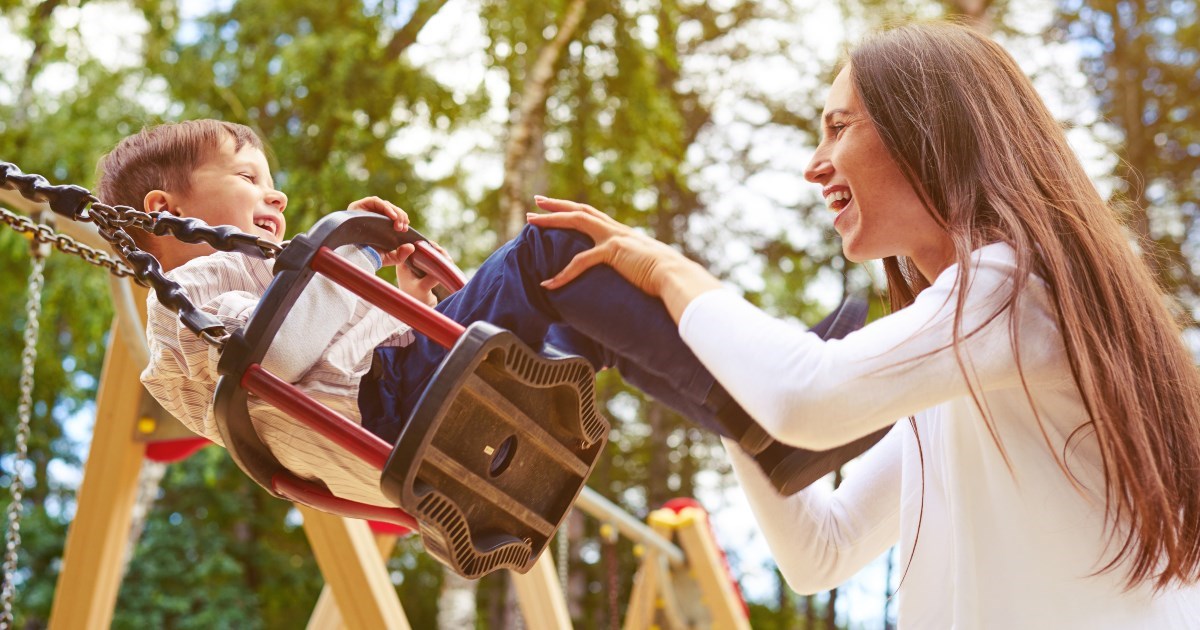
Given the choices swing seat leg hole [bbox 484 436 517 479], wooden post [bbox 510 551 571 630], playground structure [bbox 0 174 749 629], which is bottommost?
wooden post [bbox 510 551 571 630]

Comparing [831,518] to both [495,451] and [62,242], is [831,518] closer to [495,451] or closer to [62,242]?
[495,451]

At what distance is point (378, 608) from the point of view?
322 centimetres

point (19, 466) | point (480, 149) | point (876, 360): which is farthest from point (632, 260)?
point (480, 149)

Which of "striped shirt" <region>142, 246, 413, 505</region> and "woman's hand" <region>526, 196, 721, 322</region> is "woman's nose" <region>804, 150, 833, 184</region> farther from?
"striped shirt" <region>142, 246, 413, 505</region>

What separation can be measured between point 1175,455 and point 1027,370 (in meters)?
0.25

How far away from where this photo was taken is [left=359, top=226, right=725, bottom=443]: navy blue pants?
4.71ft

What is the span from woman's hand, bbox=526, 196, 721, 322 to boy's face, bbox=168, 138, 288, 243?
657mm

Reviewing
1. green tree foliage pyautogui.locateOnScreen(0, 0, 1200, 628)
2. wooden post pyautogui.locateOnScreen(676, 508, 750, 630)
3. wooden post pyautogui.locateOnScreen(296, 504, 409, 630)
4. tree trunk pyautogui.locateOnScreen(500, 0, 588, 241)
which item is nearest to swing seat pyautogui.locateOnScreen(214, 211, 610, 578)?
wooden post pyautogui.locateOnScreen(296, 504, 409, 630)

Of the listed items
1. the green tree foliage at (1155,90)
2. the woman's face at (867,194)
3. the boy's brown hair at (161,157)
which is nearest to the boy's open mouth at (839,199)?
the woman's face at (867,194)

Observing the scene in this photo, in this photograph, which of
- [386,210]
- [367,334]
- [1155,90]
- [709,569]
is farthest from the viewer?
[1155,90]

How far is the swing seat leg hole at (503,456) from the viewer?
57.4 inches

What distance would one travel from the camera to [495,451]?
55.1 inches

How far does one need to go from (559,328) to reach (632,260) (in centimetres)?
27

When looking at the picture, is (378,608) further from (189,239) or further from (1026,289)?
(1026,289)
